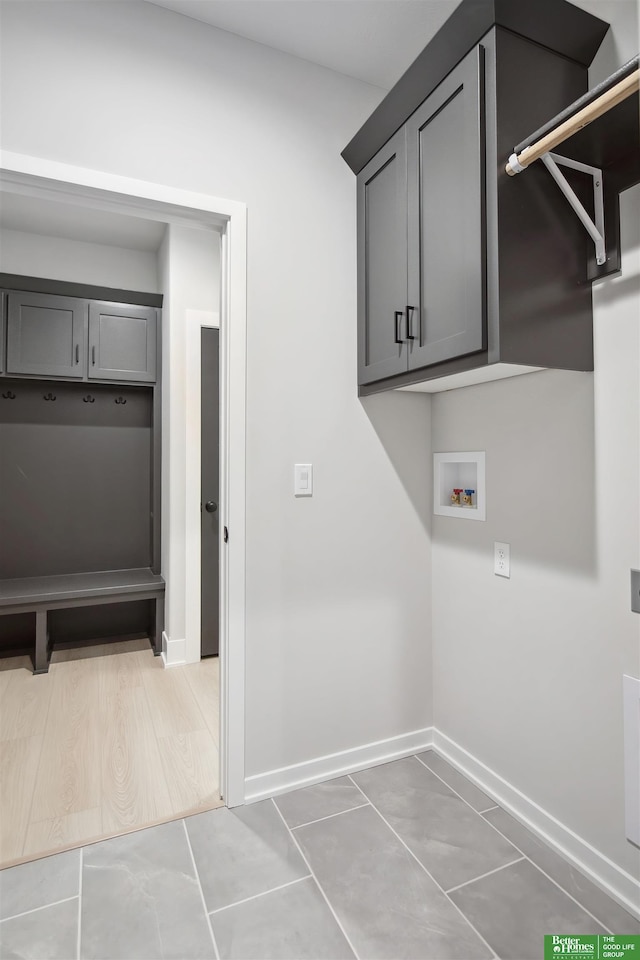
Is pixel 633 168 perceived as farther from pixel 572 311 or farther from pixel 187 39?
pixel 187 39

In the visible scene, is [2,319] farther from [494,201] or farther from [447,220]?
[494,201]

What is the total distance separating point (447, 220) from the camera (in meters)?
1.48

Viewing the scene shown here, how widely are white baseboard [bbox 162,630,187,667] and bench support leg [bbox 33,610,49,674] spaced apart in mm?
673

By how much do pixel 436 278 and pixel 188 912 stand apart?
75.2 inches

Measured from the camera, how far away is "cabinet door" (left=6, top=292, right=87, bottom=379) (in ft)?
10.1

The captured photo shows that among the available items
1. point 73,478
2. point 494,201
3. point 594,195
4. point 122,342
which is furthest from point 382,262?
point 73,478

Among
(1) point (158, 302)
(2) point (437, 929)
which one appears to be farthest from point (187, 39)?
(2) point (437, 929)

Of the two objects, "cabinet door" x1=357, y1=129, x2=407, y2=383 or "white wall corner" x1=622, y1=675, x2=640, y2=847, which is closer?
"white wall corner" x1=622, y1=675, x2=640, y2=847

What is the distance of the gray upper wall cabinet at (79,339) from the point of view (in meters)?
3.10

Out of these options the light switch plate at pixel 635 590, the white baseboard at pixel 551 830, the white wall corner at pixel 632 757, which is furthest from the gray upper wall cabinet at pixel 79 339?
the white wall corner at pixel 632 757

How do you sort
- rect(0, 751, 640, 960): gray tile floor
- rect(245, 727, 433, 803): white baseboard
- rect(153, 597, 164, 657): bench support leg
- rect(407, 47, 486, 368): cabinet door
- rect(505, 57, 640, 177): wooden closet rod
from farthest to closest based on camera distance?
rect(153, 597, 164, 657): bench support leg → rect(245, 727, 433, 803): white baseboard → rect(407, 47, 486, 368): cabinet door → rect(0, 751, 640, 960): gray tile floor → rect(505, 57, 640, 177): wooden closet rod

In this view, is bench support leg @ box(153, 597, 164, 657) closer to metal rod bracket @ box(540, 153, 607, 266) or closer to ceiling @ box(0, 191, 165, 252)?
ceiling @ box(0, 191, 165, 252)

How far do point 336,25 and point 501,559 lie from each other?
1957 mm

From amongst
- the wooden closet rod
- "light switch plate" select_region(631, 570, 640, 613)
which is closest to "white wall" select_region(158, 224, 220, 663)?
the wooden closet rod
